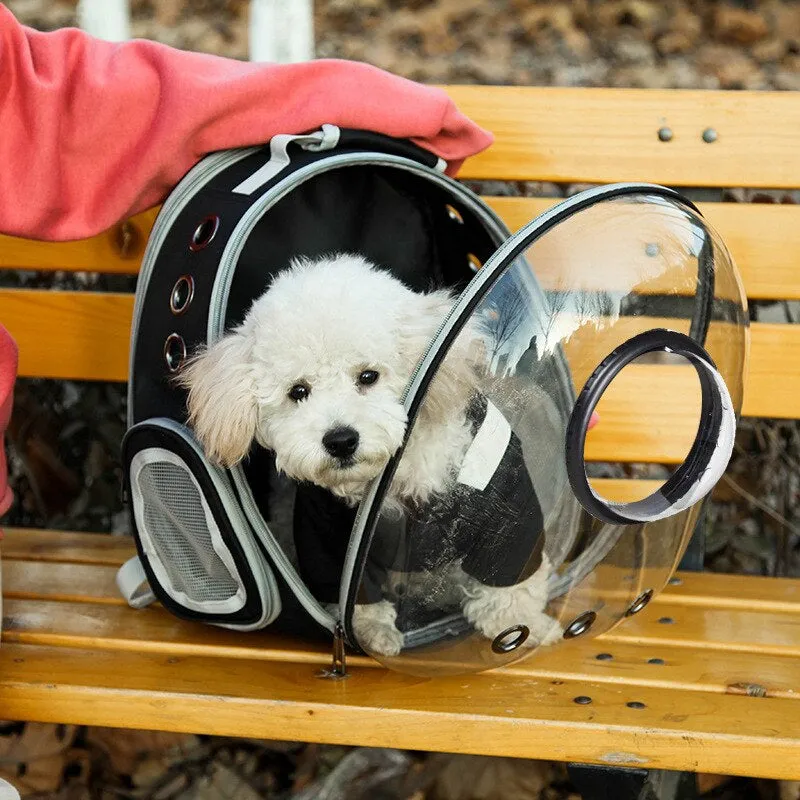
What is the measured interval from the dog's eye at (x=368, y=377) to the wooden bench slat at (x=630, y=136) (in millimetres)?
559

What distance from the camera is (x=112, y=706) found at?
120 centimetres

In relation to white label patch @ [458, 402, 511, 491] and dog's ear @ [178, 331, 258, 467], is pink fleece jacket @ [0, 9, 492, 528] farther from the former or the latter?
white label patch @ [458, 402, 511, 491]

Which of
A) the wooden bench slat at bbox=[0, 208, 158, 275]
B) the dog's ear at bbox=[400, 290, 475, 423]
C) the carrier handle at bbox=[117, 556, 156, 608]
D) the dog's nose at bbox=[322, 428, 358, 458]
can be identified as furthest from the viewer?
the wooden bench slat at bbox=[0, 208, 158, 275]

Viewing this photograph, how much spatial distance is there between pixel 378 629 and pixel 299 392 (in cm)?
28

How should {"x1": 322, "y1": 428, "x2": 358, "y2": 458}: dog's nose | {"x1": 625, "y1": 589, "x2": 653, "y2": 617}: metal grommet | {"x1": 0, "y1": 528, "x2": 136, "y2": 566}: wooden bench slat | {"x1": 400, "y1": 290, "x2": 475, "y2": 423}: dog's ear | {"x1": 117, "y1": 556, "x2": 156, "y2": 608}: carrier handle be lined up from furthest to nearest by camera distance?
{"x1": 0, "y1": 528, "x2": 136, "y2": 566}: wooden bench slat < {"x1": 117, "y1": 556, "x2": 156, "y2": 608}: carrier handle < {"x1": 625, "y1": 589, "x2": 653, "y2": 617}: metal grommet < {"x1": 322, "y1": 428, "x2": 358, "y2": 458}: dog's nose < {"x1": 400, "y1": 290, "x2": 475, "y2": 423}: dog's ear

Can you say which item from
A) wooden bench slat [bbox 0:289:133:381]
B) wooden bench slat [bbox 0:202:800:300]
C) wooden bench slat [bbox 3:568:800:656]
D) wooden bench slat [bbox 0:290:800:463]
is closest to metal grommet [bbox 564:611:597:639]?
wooden bench slat [bbox 3:568:800:656]

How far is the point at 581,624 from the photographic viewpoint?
123cm

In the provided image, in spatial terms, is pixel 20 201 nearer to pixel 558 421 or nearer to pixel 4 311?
pixel 4 311

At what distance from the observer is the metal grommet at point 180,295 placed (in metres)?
1.31

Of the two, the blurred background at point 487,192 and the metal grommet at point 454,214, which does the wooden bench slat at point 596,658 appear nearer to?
the blurred background at point 487,192

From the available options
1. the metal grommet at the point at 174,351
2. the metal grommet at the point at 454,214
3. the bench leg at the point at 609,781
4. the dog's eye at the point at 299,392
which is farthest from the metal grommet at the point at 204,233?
the bench leg at the point at 609,781

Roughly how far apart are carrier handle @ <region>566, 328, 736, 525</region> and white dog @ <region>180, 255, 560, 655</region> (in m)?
0.12

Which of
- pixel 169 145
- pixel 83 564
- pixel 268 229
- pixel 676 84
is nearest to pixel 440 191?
pixel 268 229

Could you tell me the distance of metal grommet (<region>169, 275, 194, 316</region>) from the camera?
131 cm
